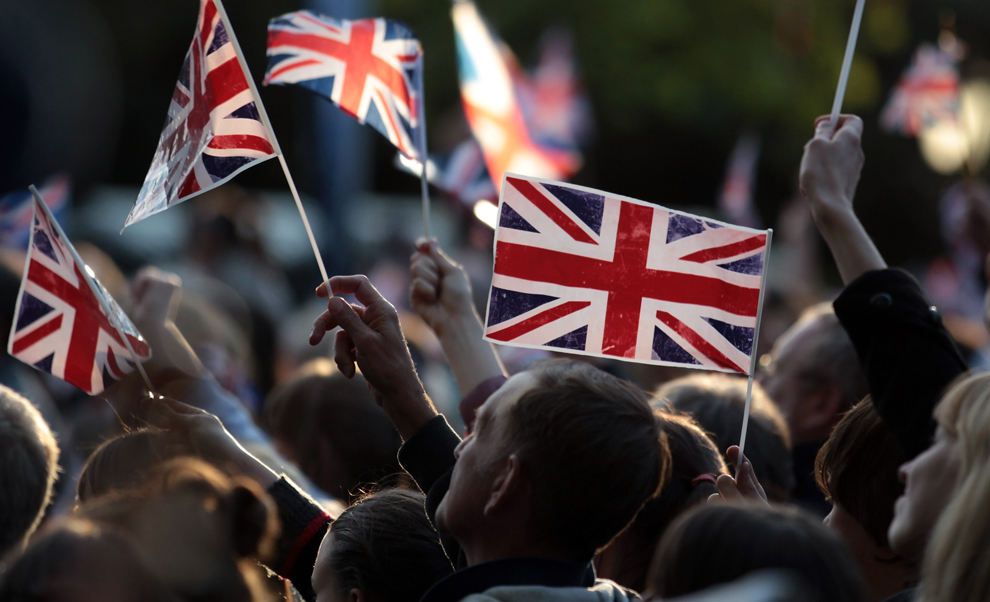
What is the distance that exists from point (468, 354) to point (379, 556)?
85 centimetres

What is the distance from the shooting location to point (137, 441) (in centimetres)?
253

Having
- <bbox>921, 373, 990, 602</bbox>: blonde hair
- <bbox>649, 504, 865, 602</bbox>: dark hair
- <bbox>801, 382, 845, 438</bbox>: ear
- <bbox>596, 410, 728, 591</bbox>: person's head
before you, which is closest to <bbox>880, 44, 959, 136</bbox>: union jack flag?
<bbox>801, 382, 845, 438</bbox>: ear

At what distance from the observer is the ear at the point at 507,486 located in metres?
2.06

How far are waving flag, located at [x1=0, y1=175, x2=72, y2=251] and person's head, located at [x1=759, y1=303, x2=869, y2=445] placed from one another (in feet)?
12.5

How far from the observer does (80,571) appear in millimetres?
1568

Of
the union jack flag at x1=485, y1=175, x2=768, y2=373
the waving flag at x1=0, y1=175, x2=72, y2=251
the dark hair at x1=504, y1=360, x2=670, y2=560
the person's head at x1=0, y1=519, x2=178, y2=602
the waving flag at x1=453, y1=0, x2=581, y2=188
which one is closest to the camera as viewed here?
the person's head at x1=0, y1=519, x2=178, y2=602

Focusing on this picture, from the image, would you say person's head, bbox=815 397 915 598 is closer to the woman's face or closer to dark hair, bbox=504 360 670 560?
the woman's face

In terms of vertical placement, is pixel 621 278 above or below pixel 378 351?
above

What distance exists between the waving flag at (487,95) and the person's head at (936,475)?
3.41 meters

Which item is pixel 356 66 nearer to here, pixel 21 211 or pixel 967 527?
pixel 967 527

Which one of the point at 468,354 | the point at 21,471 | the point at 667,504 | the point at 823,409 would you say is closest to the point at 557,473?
the point at 667,504

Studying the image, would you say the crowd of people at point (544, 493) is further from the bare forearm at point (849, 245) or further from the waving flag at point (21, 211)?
the waving flag at point (21, 211)

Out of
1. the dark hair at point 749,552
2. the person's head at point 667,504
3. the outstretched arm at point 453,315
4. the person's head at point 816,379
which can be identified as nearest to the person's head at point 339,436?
the outstretched arm at point 453,315

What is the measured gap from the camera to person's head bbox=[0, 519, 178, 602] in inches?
61.1
